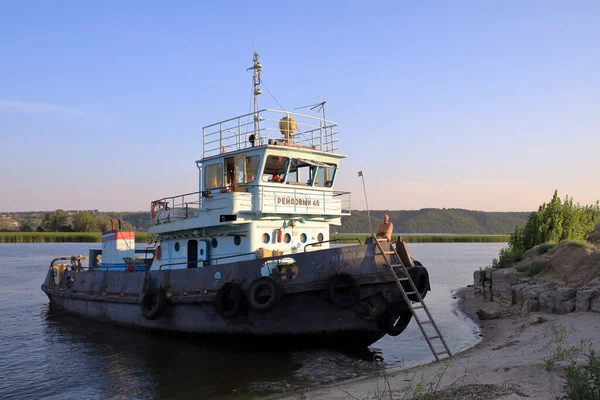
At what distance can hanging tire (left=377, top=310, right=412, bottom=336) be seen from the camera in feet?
31.1

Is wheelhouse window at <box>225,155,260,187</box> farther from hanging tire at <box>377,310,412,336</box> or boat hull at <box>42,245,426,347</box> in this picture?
hanging tire at <box>377,310,412,336</box>

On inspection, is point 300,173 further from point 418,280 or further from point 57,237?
point 57,237

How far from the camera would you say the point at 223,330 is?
1042 cm

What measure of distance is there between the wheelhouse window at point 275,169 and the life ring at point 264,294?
9.16 ft

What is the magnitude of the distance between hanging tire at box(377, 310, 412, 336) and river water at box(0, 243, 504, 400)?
0.67 m

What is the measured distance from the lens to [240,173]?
11.5 m

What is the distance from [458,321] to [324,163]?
593 cm

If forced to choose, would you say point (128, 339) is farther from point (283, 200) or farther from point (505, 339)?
point (505, 339)

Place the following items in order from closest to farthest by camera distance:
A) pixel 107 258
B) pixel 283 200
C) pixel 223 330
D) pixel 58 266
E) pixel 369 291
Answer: pixel 369 291
pixel 223 330
pixel 283 200
pixel 107 258
pixel 58 266

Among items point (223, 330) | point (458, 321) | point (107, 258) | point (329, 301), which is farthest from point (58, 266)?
point (458, 321)

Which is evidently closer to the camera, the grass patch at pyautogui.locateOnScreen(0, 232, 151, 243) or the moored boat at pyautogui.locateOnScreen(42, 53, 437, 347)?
the moored boat at pyautogui.locateOnScreen(42, 53, 437, 347)

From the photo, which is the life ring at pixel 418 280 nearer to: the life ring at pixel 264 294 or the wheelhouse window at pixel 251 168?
the life ring at pixel 264 294

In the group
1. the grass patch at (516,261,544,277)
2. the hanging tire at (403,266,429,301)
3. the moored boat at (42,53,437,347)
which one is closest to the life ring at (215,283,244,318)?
the moored boat at (42,53,437,347)

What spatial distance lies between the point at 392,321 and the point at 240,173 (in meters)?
4.59
